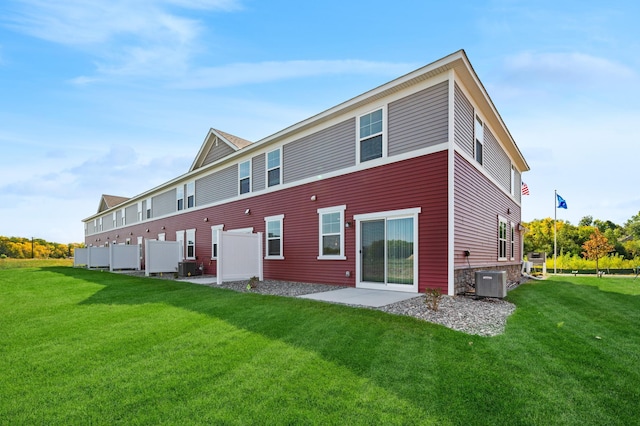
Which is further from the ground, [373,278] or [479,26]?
[479,26]

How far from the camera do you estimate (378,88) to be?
30.8 ft

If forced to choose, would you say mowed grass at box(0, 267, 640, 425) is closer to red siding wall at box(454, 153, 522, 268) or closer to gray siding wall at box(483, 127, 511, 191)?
red siding wall at box(454, 153, 522, 268)

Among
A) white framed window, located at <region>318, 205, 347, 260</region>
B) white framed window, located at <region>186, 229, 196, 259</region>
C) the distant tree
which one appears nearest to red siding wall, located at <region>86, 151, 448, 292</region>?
white framed window, located at <region>318, 205, 347, 260</region>

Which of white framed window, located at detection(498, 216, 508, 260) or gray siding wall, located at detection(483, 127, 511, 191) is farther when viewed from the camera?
white framed window, located at detection(498, 216, 508, 260)

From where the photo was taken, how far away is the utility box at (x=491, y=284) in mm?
7648

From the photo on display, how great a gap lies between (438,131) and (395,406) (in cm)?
726

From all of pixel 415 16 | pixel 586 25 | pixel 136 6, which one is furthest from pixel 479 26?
pixel 136 6

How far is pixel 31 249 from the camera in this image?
58188 millimetres

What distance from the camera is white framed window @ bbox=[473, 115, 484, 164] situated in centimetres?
1030

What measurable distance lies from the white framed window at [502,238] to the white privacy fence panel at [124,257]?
2008cm

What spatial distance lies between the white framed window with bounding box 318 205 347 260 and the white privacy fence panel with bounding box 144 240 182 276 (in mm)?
9901

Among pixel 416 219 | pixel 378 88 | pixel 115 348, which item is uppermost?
pixel 378 88

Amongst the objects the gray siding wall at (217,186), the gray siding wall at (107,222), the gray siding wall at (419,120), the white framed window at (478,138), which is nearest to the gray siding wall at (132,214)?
the gray siding wall at (107,222)

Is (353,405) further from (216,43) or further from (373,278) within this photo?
(216,43)
